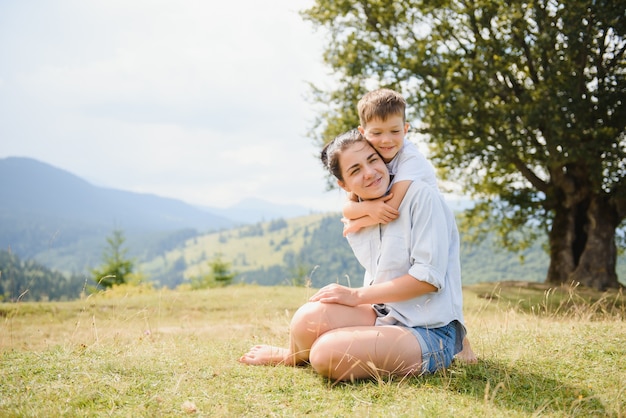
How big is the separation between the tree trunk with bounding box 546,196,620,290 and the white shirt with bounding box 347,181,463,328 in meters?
15.2

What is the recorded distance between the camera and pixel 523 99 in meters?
17.1

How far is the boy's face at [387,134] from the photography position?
494cm

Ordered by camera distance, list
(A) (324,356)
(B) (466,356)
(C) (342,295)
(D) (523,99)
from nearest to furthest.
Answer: (A) (324,356) → (C) (342,295) → (B) (466,356) → (D) (523,99)

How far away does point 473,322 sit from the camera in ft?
29.2

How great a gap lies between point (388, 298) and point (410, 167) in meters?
1.29

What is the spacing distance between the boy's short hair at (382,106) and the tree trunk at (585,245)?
15786mm

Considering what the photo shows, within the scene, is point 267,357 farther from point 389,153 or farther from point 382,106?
point 382,106

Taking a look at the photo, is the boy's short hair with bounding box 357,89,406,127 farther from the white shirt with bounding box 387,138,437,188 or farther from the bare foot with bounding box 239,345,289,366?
the bare foot with bounding box 239,345,289,366

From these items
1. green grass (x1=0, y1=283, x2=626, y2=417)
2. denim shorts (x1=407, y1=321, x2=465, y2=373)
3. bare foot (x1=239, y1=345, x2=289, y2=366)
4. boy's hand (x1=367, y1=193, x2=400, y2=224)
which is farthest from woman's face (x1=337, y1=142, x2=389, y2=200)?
bare foot (x1=239, y1=345, x2=289, y2=366)

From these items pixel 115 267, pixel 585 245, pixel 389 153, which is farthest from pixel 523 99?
pixel 115 267

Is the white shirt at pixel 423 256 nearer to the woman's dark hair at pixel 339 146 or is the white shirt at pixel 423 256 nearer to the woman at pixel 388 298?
the woman at pixel 388 298

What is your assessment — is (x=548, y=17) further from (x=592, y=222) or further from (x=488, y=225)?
(x=488, y=225)

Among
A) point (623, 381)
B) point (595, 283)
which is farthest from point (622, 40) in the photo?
point (623, 381)

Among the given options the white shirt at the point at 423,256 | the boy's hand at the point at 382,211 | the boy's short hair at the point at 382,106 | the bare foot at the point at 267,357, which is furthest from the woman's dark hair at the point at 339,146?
the bare foot at the point at 267,357
